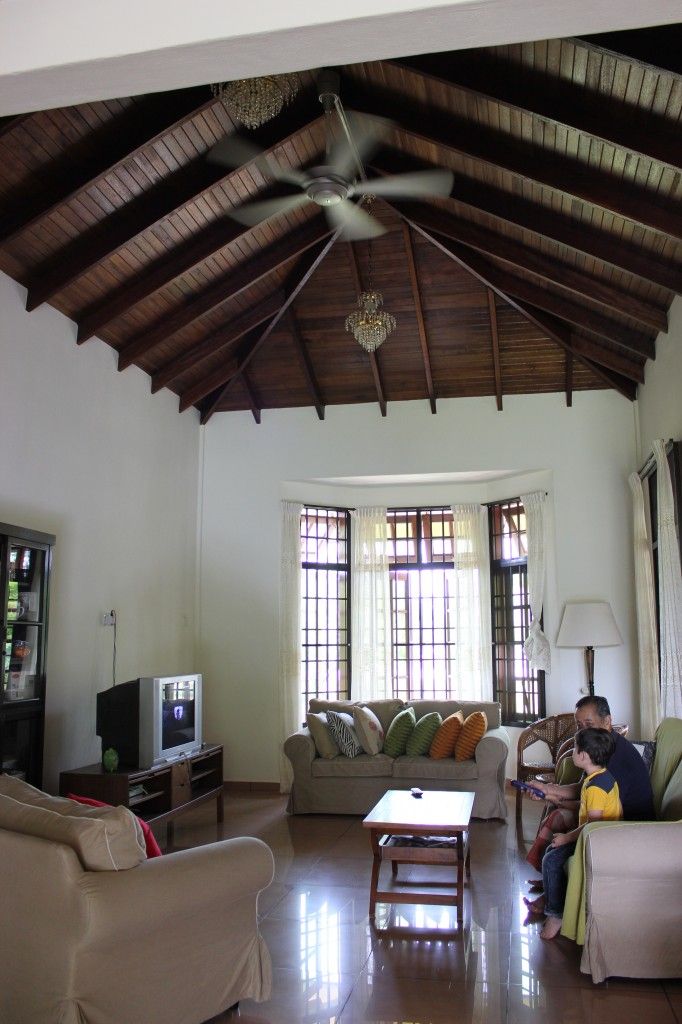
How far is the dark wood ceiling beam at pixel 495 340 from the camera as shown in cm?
794

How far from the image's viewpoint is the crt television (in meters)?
6.12

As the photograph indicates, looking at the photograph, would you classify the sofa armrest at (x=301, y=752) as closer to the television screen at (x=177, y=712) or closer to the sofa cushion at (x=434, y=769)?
the sofa cushion at (x=434, y=769)

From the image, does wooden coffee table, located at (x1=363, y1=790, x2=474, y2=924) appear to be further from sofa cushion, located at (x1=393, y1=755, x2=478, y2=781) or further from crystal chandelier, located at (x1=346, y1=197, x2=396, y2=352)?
crystal chandelier, located at (x1=346, y1=197, x2=396, y2=352)

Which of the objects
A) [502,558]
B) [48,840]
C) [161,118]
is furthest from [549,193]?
[48,840]

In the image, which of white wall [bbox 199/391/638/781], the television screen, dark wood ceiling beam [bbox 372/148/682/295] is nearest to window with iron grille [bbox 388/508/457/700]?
white wall [bbox 199/391/638/781]

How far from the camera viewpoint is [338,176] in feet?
16.2

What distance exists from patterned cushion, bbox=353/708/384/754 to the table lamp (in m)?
1.80

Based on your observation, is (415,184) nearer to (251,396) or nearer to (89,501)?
(89,501)

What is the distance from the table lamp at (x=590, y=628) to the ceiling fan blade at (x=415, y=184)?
4.20 m

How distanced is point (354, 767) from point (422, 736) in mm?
649

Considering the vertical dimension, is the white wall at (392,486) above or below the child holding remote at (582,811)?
above

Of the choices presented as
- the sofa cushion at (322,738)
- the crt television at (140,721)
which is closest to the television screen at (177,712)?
the crt television at (140,721)

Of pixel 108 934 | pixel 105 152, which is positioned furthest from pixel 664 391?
pixel 108 934

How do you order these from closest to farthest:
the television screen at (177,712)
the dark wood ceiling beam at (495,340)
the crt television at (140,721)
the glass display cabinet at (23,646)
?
the glass display cabinet at (23,646)
the crt television at (140,721)
the television screen at (177,712)
the dark wood ceiling beam at (495,340)
